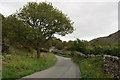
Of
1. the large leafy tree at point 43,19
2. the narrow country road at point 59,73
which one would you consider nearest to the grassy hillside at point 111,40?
the narrow country road at point 59,73

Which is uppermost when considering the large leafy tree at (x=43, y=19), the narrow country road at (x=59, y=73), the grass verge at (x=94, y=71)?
the large leafy tree at (x=43, y=19)

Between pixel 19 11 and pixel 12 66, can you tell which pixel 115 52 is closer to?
pixel 12 66

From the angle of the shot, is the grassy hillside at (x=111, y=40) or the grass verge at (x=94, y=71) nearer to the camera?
the grass verge at (x=94, y=71)

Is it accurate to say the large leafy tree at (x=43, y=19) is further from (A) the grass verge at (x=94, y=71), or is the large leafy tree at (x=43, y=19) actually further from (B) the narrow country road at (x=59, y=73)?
(A) the grass verge at (x=94, y=71)

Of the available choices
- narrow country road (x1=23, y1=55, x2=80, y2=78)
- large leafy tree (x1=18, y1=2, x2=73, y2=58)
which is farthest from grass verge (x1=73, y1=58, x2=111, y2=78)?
large leafy tree (x1=18, y1=2, x2=73, y2=58)

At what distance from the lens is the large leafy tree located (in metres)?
15.7

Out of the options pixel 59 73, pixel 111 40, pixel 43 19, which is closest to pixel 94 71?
pixel 59 73

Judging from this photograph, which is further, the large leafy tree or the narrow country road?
the large leafy tree

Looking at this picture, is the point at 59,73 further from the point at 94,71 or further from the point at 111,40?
the point at 111,40

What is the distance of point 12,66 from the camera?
29.5 feet

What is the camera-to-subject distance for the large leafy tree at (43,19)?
1574 centimetres

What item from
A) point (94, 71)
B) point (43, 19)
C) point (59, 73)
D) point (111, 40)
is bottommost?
point (59, 73)

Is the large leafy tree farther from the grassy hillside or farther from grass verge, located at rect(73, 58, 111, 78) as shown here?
grass verge, located at rect(73, 58, 111, 78)

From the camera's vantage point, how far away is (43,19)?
53.2ft
